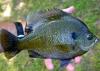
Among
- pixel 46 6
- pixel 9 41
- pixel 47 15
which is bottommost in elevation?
pixel 46 6

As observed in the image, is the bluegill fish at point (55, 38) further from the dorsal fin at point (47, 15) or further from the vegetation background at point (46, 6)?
the vegetation background at point (46, 6)

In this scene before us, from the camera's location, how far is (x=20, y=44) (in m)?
1.94

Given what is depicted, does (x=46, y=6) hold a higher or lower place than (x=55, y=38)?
lower

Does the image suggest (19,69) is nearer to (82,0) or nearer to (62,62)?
(82,0)

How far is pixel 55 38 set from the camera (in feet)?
6.08

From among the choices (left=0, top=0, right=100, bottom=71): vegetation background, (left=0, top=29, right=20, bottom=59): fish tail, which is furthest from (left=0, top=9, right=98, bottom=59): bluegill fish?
(left=0, top=0, right=100, bottom=71): vegetation background

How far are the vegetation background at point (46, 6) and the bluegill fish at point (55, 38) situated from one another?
129 cm

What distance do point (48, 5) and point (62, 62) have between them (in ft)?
6.28

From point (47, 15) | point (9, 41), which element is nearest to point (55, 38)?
point (47, 15)

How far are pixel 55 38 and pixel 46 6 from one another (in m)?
1.90

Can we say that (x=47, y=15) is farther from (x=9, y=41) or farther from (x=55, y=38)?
(x=9, y=41)

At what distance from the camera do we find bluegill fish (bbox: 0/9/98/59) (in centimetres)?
182

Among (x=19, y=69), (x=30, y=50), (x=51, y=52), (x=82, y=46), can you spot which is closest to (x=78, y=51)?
(x=82, y=46)

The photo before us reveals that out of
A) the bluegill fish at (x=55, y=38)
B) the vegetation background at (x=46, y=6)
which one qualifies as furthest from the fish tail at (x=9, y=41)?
the vegetation background at (x=46, y=6)
